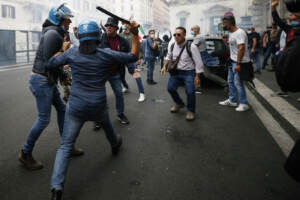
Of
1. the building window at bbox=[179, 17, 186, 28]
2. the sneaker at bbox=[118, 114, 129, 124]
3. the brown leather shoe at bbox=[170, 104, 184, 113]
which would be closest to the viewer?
the sneaker at bbox=[118, 114, 129, 124]

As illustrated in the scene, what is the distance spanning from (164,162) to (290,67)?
1869mm

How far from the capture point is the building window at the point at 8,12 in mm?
37697

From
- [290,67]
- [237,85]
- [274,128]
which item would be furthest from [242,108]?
[290,67]

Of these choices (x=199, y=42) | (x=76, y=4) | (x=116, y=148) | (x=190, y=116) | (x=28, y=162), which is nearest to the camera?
(x=28, y=162)

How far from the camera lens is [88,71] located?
2328mm

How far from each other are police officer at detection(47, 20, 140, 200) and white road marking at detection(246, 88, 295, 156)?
245cm

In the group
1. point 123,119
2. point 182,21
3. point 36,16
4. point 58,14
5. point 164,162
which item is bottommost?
point 164,162

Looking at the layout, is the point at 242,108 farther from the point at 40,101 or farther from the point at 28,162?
the point at 28,162

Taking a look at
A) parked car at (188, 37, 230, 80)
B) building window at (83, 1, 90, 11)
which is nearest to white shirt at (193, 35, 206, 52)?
parked car at (188, 37, 230, 80)

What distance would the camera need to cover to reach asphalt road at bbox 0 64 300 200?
7.88 feet

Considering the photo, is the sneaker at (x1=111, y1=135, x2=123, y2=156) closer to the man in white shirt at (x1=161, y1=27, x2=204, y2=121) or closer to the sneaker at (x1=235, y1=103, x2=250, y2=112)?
the man in white shirt at (x1=161, y1=27, x2=204, y2=121)

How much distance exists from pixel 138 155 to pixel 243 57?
3.19 m

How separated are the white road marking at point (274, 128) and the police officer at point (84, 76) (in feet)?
8.05

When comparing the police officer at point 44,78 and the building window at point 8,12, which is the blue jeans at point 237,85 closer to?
the police officer at point 44,78
